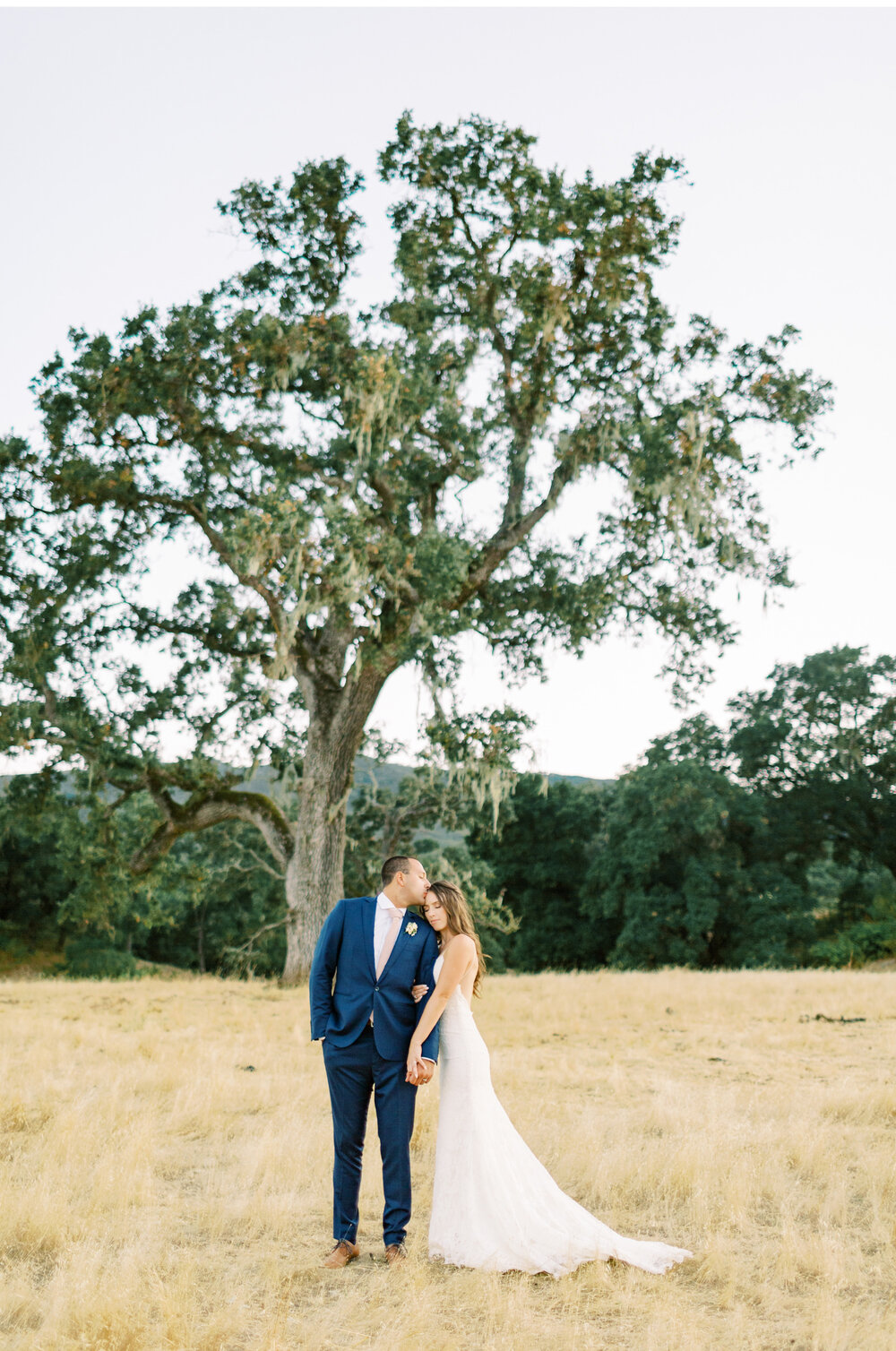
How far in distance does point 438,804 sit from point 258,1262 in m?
16.1

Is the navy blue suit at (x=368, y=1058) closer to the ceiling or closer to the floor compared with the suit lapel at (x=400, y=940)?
closer to the floor

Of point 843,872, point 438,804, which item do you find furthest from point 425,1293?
point 843,872

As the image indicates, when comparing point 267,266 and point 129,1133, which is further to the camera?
point 267,266

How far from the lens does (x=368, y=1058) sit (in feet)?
14.6

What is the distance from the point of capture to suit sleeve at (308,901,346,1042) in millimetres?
4484

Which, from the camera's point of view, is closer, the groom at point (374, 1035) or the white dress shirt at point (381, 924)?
the groom at point (374, 1035)

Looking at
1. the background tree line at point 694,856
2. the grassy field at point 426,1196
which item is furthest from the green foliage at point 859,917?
the grassy field at point 426,1196

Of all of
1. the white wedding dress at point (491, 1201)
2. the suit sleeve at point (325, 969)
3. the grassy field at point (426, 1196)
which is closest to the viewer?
the grassy field at point (426, 1196)

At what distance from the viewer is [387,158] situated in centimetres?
1552

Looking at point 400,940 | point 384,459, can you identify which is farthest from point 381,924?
point 384,459

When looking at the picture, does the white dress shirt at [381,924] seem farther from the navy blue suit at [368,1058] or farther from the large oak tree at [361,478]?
the large oak tree at [361,478]

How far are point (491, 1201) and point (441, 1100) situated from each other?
45cm

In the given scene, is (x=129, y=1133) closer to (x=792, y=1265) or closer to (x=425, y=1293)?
(x=425, y=1293)

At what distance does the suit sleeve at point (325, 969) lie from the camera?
4.48 metres
